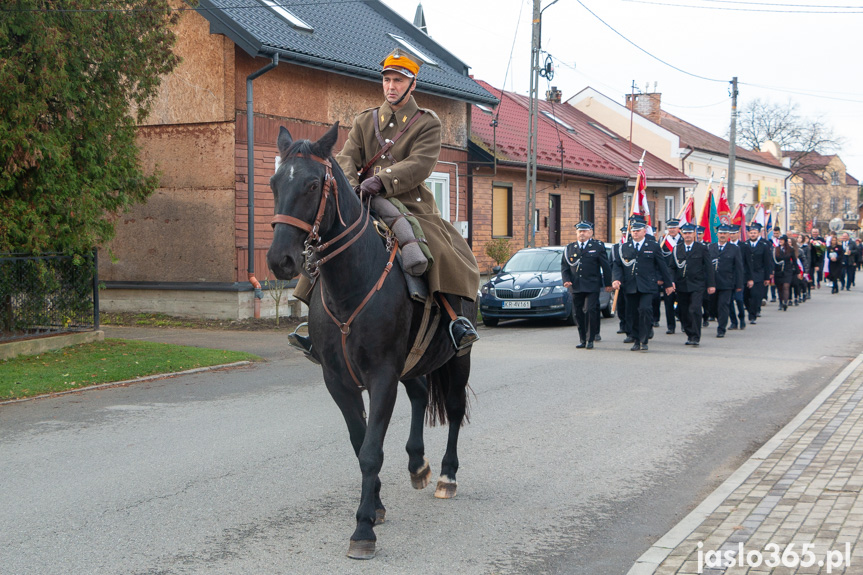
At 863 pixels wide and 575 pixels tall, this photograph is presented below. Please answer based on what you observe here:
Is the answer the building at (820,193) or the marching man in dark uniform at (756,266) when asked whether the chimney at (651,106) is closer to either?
the building at (820,193)

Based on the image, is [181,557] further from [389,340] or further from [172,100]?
[172,100]

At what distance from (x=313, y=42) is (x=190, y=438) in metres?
14.1

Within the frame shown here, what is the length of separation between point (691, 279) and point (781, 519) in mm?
11545

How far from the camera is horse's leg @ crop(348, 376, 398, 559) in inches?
182

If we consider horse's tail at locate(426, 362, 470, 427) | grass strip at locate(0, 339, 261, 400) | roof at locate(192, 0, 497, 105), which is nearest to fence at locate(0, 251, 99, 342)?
grass strip at locate(0, 339, 261, 400)

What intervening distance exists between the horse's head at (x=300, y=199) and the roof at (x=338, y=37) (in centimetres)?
1354

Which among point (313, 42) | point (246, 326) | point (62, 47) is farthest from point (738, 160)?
point (62, 47)

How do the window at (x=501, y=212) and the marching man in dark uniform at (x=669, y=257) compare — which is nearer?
the marching man in dark uniform at (x=669, y=257)

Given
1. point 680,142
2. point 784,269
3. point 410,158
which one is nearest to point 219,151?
point 410,158

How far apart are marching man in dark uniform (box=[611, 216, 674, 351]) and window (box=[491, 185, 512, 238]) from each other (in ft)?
41.2

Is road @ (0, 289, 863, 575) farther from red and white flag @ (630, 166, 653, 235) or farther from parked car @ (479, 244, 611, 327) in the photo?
red and white flag @ (630, 166, 653, 235)

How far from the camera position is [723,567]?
4.36 metres

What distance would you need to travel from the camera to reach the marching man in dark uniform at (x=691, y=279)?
15.6 metres

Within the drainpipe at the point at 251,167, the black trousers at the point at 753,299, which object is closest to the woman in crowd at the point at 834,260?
the black trousers at the point at 753,299
